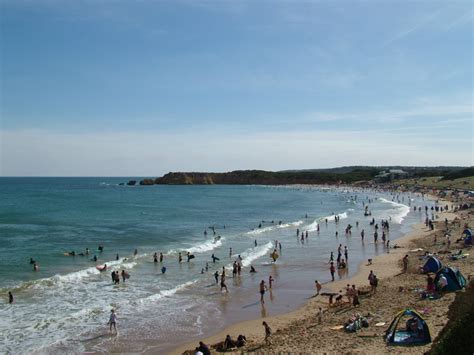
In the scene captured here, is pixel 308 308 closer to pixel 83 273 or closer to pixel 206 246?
pixel 83 273

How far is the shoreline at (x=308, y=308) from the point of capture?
52.5 ft

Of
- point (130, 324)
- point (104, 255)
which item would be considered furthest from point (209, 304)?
point (104, 255)

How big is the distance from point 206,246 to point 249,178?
143020mm

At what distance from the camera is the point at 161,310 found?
1945cm

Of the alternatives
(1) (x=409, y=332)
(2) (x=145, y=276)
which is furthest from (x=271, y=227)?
(1) (x=409, y=332)

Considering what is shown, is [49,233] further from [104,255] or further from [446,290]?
[446,290]

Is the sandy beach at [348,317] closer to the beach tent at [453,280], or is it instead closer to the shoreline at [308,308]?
the shoreline at [308,308]

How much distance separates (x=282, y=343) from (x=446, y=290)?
25.5ft

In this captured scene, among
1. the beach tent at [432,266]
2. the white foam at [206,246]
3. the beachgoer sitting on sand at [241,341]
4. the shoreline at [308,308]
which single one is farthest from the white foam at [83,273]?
the beach tent at [432,266]

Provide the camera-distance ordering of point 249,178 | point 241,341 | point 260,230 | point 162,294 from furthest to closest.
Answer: point 249,178 → point 260,230 → point 162,294 → point 241,341

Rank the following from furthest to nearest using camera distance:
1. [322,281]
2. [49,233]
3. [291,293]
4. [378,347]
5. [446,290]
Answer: [49,233] → [322,281] → [291,293] → [446,290] → [378,347]

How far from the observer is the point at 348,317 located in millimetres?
16875

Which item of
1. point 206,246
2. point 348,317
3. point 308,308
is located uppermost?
point 348,317

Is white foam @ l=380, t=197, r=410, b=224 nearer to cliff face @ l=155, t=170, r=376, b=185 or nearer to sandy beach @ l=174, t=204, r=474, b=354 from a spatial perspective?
sandy beach @ l=174, t=204, r=474, b=354
